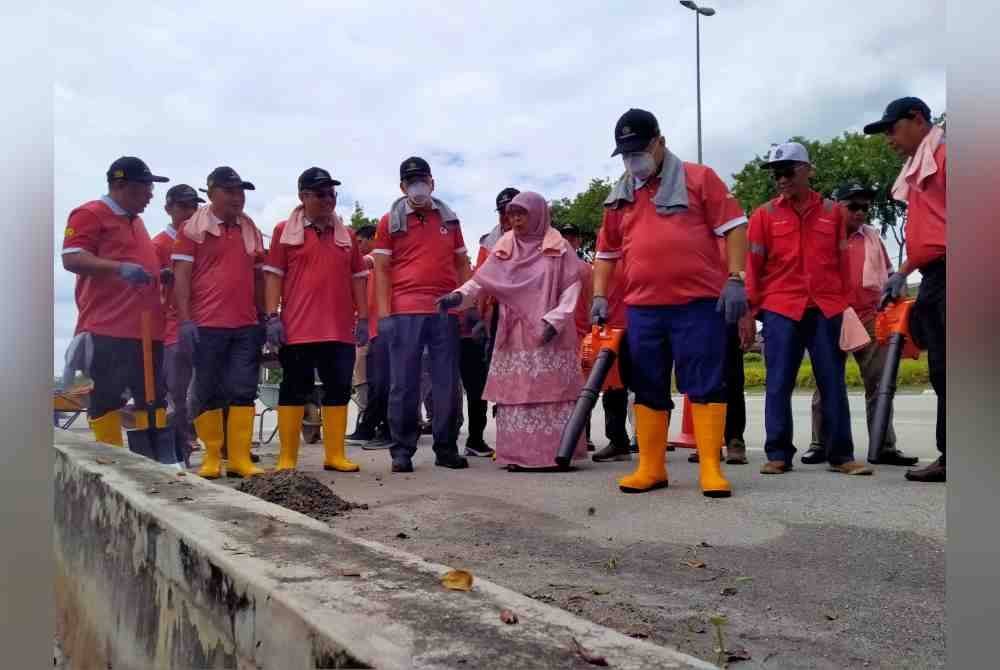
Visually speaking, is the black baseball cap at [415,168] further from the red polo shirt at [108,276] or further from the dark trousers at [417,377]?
the red polo shirt at [108,276]

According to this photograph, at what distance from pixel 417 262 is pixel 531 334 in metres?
0.97

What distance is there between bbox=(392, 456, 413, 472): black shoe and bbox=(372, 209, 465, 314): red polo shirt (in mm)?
1048

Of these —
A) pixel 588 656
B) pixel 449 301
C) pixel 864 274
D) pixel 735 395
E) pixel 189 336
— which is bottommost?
pixel 588 656

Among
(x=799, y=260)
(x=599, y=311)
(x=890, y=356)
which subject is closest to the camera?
(x=599, y=311)

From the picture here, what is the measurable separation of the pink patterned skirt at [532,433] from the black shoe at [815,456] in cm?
165

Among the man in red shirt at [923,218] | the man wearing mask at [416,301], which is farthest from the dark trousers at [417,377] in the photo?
the man in red shirt at [923,218]

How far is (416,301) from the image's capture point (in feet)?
20.0

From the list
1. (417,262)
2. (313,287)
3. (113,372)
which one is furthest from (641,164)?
(113,372)

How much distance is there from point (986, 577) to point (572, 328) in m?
5.06

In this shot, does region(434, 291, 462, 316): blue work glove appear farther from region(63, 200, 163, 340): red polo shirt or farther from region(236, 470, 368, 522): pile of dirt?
region(63, 200, 163, 340): red polo shirt

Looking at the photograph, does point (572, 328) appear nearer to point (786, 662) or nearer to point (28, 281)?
point (786, 662)

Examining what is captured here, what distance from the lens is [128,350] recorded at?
219 inches

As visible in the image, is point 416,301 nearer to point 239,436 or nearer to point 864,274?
point 239,436

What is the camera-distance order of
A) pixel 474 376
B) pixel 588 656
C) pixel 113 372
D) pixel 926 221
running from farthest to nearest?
pixel 474 376, pixel 113 372, pixel 926 221, pixel 588 656
